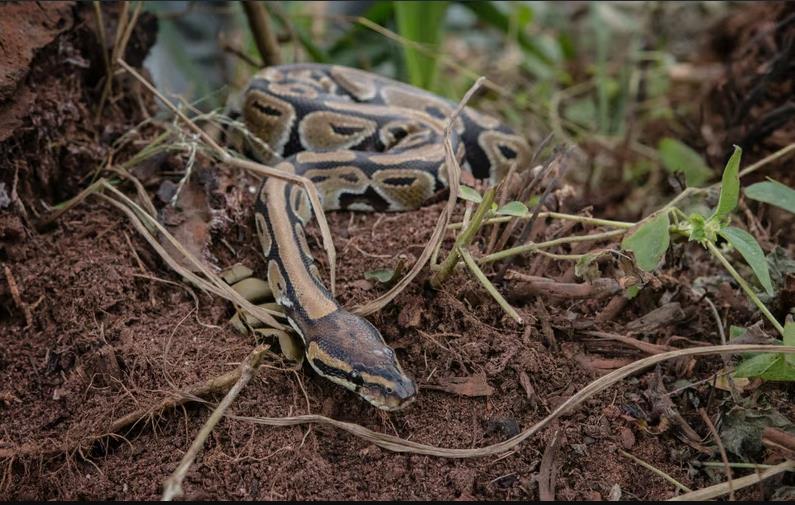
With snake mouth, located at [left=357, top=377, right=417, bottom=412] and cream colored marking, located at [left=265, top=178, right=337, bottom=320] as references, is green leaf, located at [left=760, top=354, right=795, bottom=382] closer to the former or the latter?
snake mouth, located at [left=357, top=377, right=417, bottom=412]

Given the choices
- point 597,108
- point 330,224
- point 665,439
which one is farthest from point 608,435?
point 597,108

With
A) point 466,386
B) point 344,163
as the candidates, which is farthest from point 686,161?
point 466,386

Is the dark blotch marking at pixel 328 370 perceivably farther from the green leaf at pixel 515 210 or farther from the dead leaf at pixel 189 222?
the green leaf at pixel 515 210

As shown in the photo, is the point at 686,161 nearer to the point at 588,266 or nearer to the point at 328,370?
the point at 588,266

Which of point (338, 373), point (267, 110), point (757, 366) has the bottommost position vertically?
point (757, 366)

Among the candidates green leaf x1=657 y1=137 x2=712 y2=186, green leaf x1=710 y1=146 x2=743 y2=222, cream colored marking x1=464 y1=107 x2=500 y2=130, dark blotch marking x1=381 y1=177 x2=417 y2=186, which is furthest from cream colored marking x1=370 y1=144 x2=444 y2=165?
green leaf x1=710 y1=146 x2=743 y2=222

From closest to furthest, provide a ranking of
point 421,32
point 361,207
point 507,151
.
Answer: point 361,207, point 507,151, point 421,32

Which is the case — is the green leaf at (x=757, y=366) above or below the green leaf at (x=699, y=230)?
below

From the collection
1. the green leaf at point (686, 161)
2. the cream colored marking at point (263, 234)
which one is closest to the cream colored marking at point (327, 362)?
the cream colored marking at point (263, 234)
